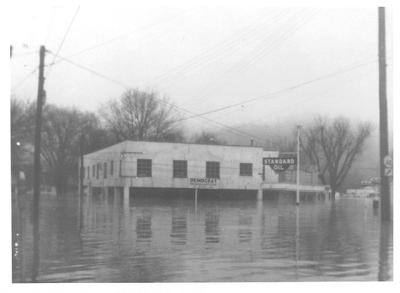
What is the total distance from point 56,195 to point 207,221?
15450 millimetres

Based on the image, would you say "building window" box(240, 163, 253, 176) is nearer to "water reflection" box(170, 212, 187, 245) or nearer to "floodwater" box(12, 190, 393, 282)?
"floodwater" box(12, 190, 393, 282)

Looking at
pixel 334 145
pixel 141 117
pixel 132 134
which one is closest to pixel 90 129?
pixel 132 134

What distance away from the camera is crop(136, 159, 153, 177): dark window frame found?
79.5 ft

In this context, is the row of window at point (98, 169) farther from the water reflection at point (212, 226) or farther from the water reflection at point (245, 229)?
the water reflection at point (245, 229)

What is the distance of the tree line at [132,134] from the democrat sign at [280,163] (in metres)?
0.54

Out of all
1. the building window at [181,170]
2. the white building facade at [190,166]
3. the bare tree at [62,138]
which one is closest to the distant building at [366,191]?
the white building facade at [190,166]

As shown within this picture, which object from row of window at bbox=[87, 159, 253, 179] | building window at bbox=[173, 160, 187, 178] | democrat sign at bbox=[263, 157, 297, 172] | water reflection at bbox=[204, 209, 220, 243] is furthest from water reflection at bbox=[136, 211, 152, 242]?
democrat sign at bbox=[263, 157, 297, 172]

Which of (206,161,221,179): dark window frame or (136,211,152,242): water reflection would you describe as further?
(206,161,221,179): dark window frame

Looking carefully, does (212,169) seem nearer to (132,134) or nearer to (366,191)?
(132,134)

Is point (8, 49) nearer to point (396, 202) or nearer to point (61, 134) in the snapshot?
point (396, 202)

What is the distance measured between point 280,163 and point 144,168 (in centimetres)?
621

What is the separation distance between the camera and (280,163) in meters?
24.0

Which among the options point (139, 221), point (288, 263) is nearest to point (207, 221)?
point (139, 221)

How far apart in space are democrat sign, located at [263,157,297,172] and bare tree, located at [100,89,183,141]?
4103 millimetres
